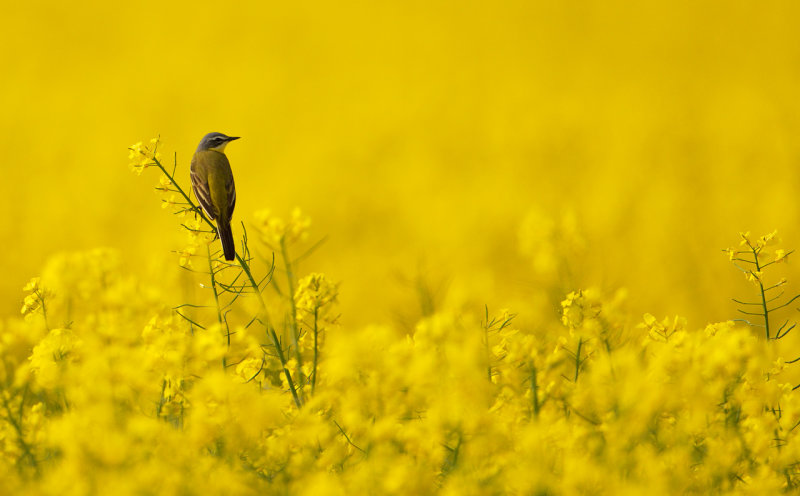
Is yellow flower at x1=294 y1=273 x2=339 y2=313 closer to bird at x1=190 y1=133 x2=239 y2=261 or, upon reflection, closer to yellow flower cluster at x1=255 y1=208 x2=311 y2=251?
yellow flower cluster at x1=255 y1=208 x2=311 y2=251

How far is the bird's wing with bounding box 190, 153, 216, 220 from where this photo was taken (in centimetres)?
243

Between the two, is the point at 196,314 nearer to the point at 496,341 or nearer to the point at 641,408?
the point at 496,341

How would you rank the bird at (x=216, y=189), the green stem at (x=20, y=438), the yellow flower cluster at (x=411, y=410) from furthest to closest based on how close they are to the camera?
the bird at (x=216, y=189), the green stem at (x=20, y=438), the yellow flower cluster at (x=411, y=410)

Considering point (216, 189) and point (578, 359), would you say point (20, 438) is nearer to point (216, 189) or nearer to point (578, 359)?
point (216, 189)

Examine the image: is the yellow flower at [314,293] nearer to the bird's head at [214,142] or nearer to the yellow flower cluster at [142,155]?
the yellow flower cluster at [142,155]

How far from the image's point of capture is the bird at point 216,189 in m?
2.34

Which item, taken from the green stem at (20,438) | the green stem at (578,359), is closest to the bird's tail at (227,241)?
the green stem at (20,438)

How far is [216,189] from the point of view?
2.53 meters

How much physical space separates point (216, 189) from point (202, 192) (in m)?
0.04

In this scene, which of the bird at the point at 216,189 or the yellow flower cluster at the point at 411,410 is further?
the bird at the point at 216,189

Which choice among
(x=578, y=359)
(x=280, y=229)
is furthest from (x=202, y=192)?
(x=578, y=359)

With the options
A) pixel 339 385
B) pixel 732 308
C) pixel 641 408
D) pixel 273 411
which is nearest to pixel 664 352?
pixel 641 408

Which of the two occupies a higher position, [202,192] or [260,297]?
[202,192]

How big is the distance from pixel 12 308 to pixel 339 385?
3.82 meters
